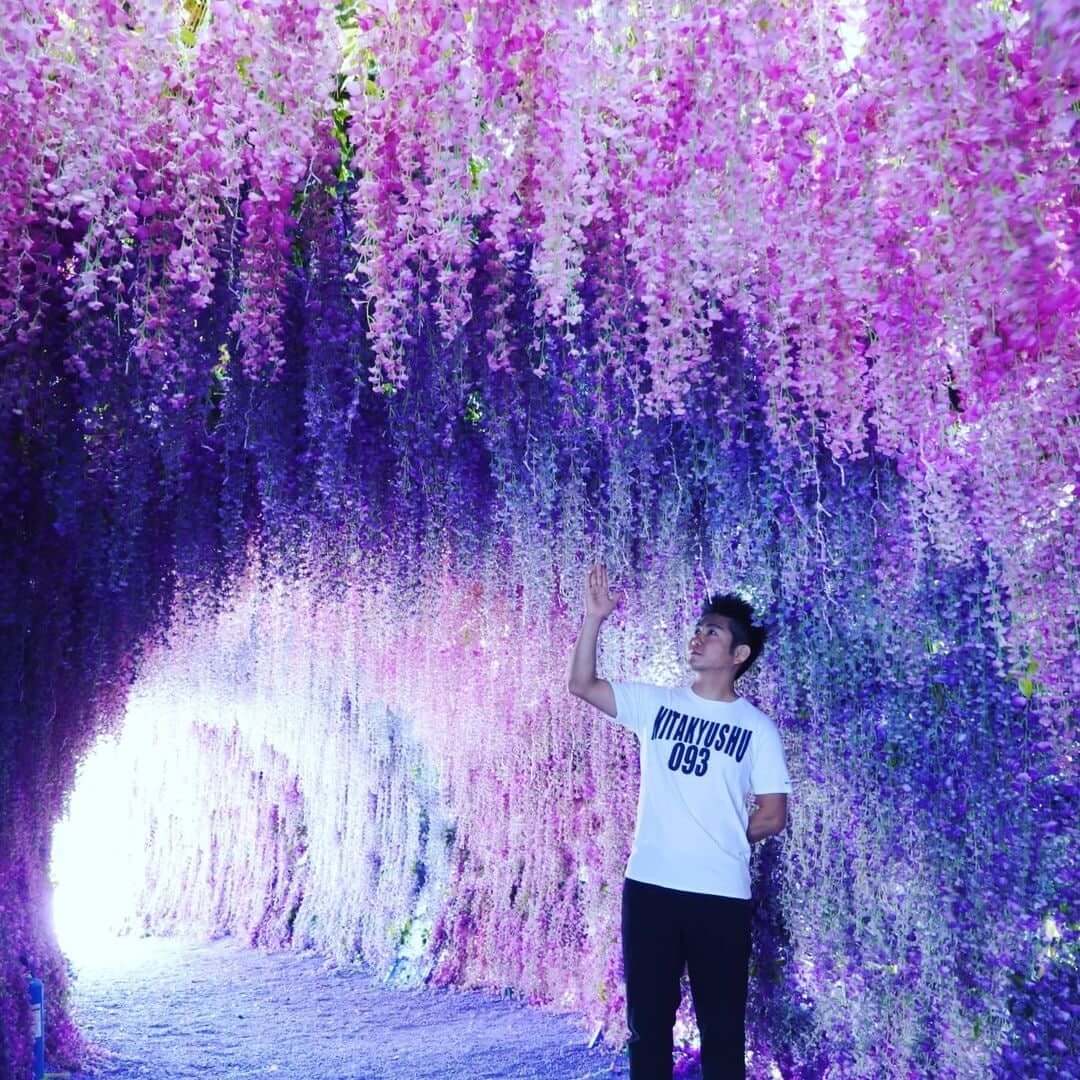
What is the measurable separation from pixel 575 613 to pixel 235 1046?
3.03 m

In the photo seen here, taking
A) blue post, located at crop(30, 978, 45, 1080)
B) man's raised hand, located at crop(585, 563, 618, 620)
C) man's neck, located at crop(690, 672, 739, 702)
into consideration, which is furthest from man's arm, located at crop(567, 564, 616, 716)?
blue post, located at crop(30, 978, 45, 1080)

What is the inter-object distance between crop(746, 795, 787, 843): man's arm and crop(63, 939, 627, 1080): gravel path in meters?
2.54

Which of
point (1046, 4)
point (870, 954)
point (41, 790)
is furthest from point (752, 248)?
point (41, 790)

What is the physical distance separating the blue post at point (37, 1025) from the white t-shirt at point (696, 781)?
3.12 metres

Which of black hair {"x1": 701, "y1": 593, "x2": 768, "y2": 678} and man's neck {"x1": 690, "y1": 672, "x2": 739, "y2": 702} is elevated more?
black hair {"x1": 701, "y1": 593, "x2": 768, "y2": 678}

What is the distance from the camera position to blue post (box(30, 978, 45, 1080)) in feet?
14.9

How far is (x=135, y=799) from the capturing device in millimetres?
10891

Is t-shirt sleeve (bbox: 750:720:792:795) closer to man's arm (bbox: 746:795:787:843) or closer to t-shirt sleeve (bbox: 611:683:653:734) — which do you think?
man's arm (bbox: 746:795:787:843)

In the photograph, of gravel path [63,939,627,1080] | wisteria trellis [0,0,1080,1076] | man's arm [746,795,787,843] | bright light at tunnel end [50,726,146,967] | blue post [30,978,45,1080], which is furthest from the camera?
bright light at tunnel end [50,726,146,967]

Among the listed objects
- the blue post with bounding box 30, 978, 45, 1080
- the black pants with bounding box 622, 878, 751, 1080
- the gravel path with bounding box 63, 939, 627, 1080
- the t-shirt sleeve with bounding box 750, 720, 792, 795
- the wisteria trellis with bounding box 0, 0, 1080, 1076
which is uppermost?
the wisteria trellis with bounding box 0, 0, 1080, 1076

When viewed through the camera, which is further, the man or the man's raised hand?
the man's raised hand

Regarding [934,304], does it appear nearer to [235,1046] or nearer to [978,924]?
[978,924]

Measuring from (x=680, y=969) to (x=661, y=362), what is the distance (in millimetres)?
1295

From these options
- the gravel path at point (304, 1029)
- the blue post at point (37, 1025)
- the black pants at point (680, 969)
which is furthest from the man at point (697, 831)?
the blue post at point (37, 1025)
